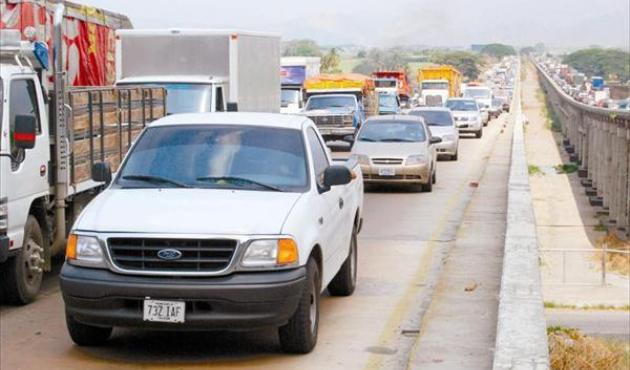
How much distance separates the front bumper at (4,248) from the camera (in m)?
9.98

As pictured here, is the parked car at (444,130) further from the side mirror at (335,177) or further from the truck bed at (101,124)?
the side mirror at (335,177)

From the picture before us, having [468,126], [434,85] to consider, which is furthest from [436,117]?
[434,85]

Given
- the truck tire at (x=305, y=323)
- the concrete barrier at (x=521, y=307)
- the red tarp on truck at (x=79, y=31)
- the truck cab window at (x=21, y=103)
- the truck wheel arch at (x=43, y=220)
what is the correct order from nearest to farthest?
1. the concrete barrier at (x=521, y=307)
2. the truck tire at (x=305, y=323)
3. the truck cab window at (x=21, y=103)
4. the truck wheel arch at (x=43, y=220)
5. the red tarp on truck at (x=79, y=31)

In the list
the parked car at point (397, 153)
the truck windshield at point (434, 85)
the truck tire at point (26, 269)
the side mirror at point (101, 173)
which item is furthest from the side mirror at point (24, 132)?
the truck windshield at point (434, 85)

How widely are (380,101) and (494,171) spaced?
20.1 metres

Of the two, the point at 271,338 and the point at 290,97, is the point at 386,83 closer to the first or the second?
the point at 290,97

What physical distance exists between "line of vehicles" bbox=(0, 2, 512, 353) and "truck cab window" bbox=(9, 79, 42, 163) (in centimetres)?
2

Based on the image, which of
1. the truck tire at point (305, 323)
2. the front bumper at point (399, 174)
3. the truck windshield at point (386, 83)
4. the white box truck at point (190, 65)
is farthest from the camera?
the truck windshield at point (386, 83)

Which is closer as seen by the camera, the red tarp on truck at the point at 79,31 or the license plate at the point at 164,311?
the license plate at the point at 164,311

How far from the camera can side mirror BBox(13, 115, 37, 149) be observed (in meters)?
10.1

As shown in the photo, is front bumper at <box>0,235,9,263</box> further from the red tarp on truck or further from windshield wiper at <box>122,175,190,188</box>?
the red tarp on truck

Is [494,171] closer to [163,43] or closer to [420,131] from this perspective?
[420,131]

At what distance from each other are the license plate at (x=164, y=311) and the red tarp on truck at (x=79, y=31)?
430 centimetres

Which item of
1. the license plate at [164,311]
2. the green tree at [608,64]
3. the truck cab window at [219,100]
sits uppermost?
the green tree at [608,64]
